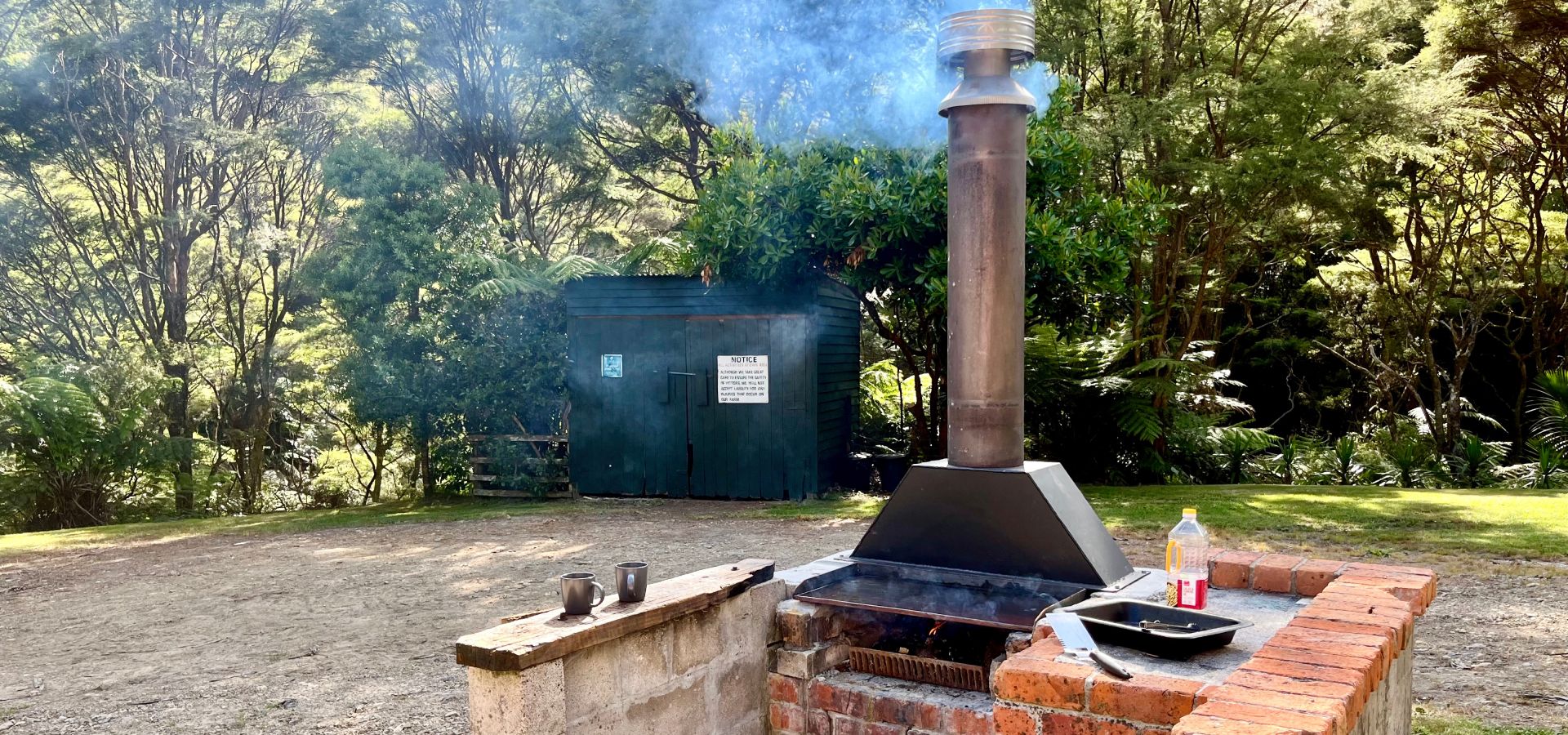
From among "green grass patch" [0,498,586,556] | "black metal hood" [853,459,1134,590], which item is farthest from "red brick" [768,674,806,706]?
"green grass patch" [0,498,586,556]

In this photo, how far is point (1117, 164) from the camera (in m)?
11.4

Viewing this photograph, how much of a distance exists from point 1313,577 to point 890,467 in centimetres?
734

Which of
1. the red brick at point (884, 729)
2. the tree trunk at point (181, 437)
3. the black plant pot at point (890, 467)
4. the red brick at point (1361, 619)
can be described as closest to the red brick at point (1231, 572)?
the red brick at point (1361, 619)

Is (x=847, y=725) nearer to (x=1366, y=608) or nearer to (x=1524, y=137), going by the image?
(x=1366, y=608)

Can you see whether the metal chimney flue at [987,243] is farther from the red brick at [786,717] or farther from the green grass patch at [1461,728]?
the green grass patch at [1461,728]

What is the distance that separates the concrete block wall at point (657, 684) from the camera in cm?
252

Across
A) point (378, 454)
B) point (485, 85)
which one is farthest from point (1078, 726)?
point (485, 85)

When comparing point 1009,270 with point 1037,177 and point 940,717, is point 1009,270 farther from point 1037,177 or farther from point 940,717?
point 1037,177

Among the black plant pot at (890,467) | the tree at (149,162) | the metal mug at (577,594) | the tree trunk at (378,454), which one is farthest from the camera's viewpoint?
the tree at (149,162)

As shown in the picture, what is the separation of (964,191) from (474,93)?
1230cm

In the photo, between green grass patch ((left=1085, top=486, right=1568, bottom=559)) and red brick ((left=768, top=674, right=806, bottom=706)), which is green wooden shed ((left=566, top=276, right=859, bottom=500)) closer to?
green grass patch ((left=1085, top=486, right=1568, bottom=559))

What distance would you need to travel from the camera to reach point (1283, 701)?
72.4 inches

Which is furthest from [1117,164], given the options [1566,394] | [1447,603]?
[1447,603]

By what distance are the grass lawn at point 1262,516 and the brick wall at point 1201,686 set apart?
3.87 m
